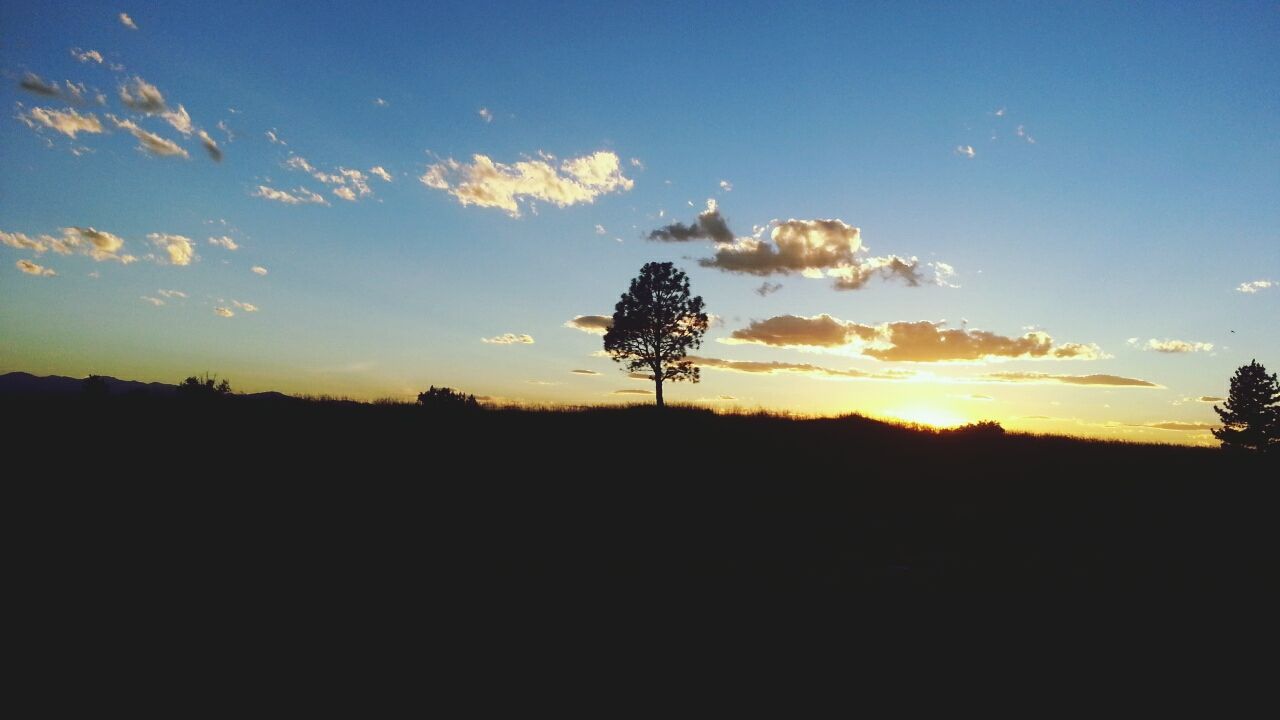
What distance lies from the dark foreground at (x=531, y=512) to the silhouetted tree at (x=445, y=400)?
187 centimetres

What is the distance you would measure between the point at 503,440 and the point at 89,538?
8.56m

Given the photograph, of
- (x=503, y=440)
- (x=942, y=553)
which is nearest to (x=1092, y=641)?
(x=942, y=553)

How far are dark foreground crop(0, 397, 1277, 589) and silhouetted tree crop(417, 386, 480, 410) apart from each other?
6.13 ft

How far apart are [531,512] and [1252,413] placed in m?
53.0

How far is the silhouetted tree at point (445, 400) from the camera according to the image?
2027 cm

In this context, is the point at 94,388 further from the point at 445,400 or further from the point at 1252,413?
the point at 1252,413

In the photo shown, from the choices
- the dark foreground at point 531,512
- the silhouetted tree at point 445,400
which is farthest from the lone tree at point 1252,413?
the silhouetted tree at point 445,400

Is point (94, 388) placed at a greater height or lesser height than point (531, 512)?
greater

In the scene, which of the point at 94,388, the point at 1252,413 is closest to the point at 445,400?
the point at 94,388

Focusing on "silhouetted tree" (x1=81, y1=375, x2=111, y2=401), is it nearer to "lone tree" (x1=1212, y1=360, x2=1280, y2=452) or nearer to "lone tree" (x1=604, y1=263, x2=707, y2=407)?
"lone tree" (x1=604, y1=263, x2=707, y2=407)

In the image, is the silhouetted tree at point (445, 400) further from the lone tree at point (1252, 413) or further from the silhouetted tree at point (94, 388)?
the lone tree at point (1252, 413)

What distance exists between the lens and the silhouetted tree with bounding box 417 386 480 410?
20.3 meters

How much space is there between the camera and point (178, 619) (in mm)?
6379

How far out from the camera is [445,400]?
71.3ft
